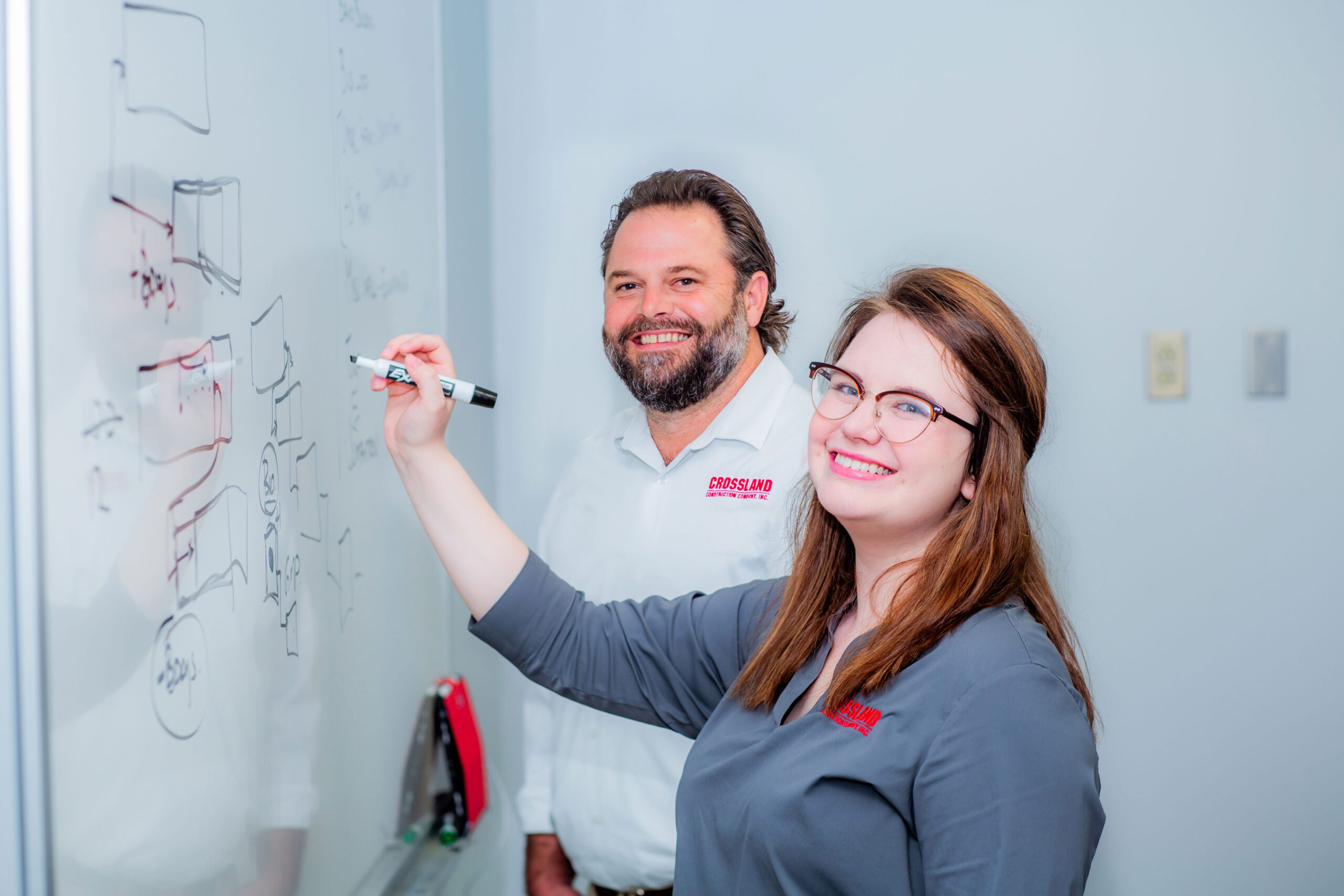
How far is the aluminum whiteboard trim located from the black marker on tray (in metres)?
0.37

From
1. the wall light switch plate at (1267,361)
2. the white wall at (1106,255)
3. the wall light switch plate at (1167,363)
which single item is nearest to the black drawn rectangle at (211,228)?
the white wall at (1106,255)

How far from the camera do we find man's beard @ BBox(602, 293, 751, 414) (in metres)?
1.40

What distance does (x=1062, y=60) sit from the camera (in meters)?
1.63

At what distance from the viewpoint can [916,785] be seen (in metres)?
0.74

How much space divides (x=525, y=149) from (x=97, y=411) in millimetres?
1077

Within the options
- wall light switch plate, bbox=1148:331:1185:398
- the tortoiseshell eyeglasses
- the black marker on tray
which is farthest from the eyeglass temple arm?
wall light switch plate, bbox=1148:331:1185:398

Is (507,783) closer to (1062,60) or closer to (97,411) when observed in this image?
(97,411)

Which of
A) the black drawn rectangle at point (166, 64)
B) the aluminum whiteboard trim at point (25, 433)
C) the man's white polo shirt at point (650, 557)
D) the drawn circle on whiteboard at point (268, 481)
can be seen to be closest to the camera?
the aluminum whiteboard trim at point (25, 433)

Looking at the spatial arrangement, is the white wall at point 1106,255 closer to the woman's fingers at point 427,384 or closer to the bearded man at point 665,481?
the bearded man at point 665,481

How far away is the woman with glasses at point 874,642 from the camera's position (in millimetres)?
719

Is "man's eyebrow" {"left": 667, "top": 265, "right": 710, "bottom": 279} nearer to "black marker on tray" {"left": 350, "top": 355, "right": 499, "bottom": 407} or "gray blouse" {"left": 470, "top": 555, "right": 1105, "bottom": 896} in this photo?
"black marker on tray" {"left": 350, "top": 355, "right": 499, "bottom": 407}

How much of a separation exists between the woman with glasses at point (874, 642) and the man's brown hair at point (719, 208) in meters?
0.48

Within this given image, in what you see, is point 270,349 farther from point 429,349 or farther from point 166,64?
point 166,64

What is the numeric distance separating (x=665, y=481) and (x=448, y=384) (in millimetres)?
526
